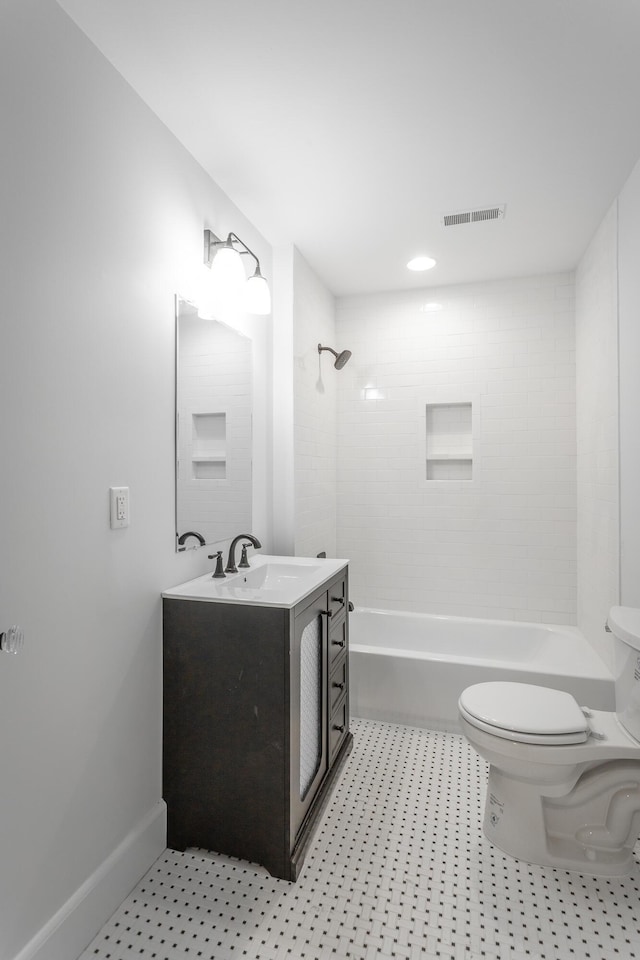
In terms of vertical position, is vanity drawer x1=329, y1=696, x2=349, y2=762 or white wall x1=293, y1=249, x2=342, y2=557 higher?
white wall x1=293, y1=249, x2=342, y2=557

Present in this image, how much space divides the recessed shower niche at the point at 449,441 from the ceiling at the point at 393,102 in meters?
1.17

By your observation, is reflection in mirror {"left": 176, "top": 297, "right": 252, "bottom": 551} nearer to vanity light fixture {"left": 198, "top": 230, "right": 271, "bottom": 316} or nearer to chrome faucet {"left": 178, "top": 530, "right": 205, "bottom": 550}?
chrome faucet {"left": 178, "top": 530, "right": 205, "bottom": 550}

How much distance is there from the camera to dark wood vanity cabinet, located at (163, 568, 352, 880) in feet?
5.65

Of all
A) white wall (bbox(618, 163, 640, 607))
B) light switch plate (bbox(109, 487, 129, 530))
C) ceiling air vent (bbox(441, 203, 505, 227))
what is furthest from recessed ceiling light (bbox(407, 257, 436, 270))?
light switch plate (bbox(109, 487, 129, 530))

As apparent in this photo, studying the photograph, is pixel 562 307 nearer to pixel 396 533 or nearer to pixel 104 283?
pixel 396 533

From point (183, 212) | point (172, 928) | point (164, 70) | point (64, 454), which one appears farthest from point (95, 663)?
point (164, 70)

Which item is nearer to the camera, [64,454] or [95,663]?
[64,454]

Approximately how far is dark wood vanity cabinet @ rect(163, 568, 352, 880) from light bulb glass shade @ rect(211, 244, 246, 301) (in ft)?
4.29

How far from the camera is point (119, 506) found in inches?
65.1

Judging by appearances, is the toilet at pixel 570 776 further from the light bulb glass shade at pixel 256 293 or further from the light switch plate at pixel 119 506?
the light bulb glass shade at pixel 256 293

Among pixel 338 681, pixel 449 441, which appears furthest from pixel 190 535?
pixel 449 441

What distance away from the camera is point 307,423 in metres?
3.15

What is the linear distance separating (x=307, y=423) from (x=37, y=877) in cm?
234

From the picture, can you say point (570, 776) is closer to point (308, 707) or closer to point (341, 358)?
point (308, 707)
